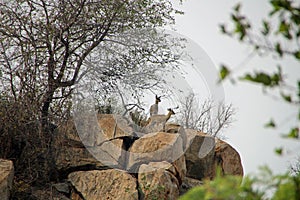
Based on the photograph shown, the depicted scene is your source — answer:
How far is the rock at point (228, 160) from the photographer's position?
781 centimetres

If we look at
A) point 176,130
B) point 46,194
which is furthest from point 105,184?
point 176,130

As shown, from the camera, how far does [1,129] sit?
655 centimetres

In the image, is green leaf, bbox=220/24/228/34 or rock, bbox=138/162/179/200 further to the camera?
rock, bbox=138/162/179/200

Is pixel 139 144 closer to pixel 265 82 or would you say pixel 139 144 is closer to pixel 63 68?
pixel 63 68

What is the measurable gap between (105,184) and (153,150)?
0.91 metres

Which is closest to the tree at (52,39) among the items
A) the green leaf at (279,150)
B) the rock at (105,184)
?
the rock at (105,184)

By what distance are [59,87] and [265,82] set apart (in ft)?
20.2

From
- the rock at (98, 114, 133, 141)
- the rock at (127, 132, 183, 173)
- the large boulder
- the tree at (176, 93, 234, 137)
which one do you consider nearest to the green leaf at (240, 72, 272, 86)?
the rock at (127, 132, 183, 173)

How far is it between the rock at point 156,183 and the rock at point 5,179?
62.5 inches

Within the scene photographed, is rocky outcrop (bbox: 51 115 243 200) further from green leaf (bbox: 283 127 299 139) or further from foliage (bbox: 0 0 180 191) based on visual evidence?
green leaf (bbox: 283 127 299 139)

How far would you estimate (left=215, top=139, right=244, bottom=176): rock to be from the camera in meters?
7.81

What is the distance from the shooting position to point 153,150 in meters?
6.84

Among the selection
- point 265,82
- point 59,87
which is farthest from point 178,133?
point 265,82

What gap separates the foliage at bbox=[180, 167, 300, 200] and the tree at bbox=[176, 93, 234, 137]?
6.87 m
